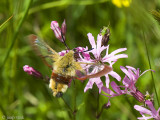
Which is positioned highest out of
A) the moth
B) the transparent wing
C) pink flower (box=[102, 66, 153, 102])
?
the transparent wing

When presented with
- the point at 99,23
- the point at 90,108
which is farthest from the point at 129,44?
the point at 90,108

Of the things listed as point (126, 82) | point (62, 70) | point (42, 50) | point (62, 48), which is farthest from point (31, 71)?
point (62, 48)

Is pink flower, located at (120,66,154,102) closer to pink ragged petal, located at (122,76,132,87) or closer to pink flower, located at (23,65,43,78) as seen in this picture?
pink ragged petal, located at (122,76,132,87)

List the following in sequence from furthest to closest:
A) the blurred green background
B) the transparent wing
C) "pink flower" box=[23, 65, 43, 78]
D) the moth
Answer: the blurred green background, "pink flower" box=[23, 65, 43, 78], the transparent wing, the moth

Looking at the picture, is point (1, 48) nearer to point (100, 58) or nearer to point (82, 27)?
point (82, 27)

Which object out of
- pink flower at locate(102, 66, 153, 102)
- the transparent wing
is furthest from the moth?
pink flower at locate(102, 66, 153, 102)

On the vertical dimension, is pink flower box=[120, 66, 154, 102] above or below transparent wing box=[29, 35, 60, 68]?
below

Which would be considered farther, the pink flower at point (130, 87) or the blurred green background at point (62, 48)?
the blurred green background at point (62, 48)

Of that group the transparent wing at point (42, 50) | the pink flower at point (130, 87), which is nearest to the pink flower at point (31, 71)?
the transparent wing at point (42, 50)

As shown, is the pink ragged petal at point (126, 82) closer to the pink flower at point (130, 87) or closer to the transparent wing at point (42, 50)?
the pink flower at point (130, 87)
